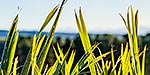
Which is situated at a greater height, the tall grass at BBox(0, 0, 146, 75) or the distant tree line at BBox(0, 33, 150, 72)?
the tall grass at BBox(0, 0, 146, 75)

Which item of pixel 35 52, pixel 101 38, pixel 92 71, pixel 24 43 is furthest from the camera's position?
pixel 24 43

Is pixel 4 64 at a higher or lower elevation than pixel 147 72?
higher

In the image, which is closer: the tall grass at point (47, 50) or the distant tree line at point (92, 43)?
the tall grass at point (47, 50)

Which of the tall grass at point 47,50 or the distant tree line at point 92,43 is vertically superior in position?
the tall grass at point 47,50

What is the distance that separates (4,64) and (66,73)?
75 millimetres

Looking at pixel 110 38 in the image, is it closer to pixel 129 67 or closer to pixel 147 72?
pixel 147 72

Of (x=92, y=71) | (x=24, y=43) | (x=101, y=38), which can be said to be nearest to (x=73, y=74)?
(x=92, y=71)

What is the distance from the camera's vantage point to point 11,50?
477 millimetres

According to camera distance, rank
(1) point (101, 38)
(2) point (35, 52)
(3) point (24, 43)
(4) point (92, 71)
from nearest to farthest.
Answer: (2) point (35, 52), (4) point (92, 71), (1) point (101, 38), (3) point (24, 43)

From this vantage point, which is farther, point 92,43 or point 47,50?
point 92,43

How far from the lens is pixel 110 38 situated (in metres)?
13.0

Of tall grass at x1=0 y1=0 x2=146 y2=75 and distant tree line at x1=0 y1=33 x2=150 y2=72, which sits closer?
tall grass at x1=0 y1=0 x2=146 y2=75

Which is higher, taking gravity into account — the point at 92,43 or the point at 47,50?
the point at 47,50

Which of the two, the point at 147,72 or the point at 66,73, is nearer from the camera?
the point at 66,73
